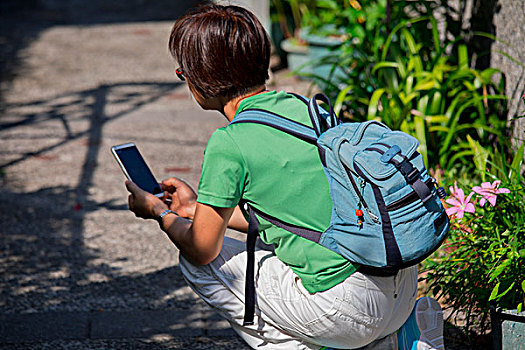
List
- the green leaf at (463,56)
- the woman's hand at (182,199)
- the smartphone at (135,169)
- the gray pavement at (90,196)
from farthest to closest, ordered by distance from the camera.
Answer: the green leaf at (463,56) → the gray pavement at (90,196) → the smartphone at (135,169) → the woman's hand at (182,199)

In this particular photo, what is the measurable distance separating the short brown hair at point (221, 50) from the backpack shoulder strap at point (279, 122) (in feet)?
0.45

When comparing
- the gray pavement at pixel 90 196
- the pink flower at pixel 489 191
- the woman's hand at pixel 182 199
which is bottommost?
the gray pavement at pixel 90 196

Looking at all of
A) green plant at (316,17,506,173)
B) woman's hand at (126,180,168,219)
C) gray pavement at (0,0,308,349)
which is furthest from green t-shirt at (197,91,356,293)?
green plant at (316,17,506,173)

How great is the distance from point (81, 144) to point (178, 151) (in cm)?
83

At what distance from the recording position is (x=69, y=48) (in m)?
8.77

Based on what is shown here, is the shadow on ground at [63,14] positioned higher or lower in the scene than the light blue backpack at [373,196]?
lower

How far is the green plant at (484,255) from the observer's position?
252 centimetres

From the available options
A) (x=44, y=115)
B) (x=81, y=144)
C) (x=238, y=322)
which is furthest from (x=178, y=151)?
(x=238, y=322)

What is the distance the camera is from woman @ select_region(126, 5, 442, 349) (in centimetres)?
213

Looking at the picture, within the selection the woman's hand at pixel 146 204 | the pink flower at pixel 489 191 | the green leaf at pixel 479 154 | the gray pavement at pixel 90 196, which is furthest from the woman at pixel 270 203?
the green leaf at pixel 479 154

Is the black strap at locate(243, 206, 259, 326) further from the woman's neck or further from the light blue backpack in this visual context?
the woman's neck

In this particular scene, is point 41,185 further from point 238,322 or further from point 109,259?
point 238,322

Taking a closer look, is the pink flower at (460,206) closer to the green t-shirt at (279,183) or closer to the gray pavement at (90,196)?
the green t-shirt at (279,183)

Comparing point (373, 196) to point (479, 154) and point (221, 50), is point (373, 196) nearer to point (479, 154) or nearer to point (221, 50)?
point (221, 50)
